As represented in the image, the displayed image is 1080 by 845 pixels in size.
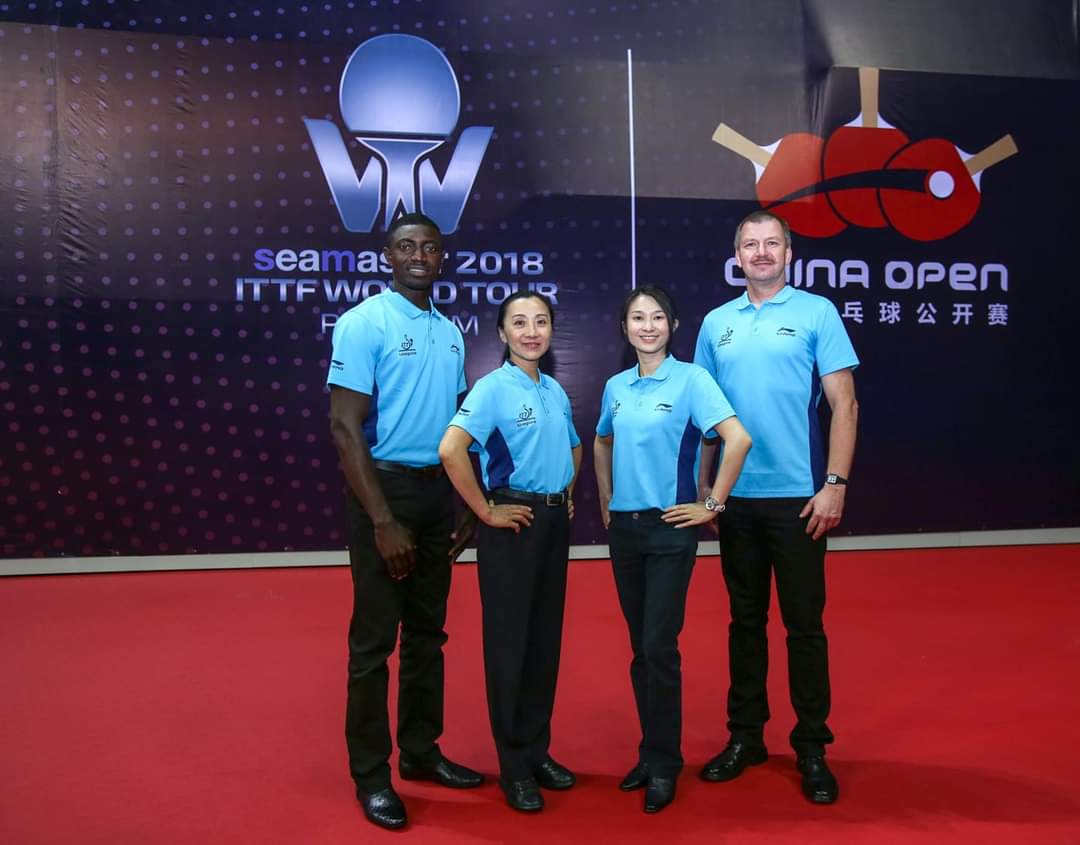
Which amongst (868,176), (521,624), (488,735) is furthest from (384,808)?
(868,176)

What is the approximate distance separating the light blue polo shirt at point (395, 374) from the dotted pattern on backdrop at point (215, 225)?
370 cm

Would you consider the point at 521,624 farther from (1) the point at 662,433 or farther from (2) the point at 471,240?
(2) the point at 471,240

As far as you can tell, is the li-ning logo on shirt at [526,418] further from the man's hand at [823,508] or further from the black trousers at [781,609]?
the man's hand at [823,508]

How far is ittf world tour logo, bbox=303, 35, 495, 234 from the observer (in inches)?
239

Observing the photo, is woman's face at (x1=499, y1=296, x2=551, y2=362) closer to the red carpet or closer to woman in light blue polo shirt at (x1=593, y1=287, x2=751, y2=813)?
woman in light blue polo shirt at (x1=593, y1=287, x2=751, y2=813)

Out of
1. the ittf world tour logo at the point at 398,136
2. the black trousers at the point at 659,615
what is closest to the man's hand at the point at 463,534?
the black trousers at the point at 659,615

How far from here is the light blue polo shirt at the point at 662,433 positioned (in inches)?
98.1

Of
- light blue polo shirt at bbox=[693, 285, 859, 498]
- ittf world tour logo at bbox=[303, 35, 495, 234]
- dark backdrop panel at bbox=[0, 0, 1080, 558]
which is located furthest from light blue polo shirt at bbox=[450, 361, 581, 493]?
ittf world tour logo at bbox=[303, 35, 495, 234]

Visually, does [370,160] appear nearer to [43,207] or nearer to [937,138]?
[43,207]

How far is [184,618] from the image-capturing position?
4.67 meters

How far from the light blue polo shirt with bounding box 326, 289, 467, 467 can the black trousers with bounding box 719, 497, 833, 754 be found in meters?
0.97

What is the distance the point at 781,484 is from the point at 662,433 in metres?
0.42

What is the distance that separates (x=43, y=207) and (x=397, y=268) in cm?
440

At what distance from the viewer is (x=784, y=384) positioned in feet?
8.74
